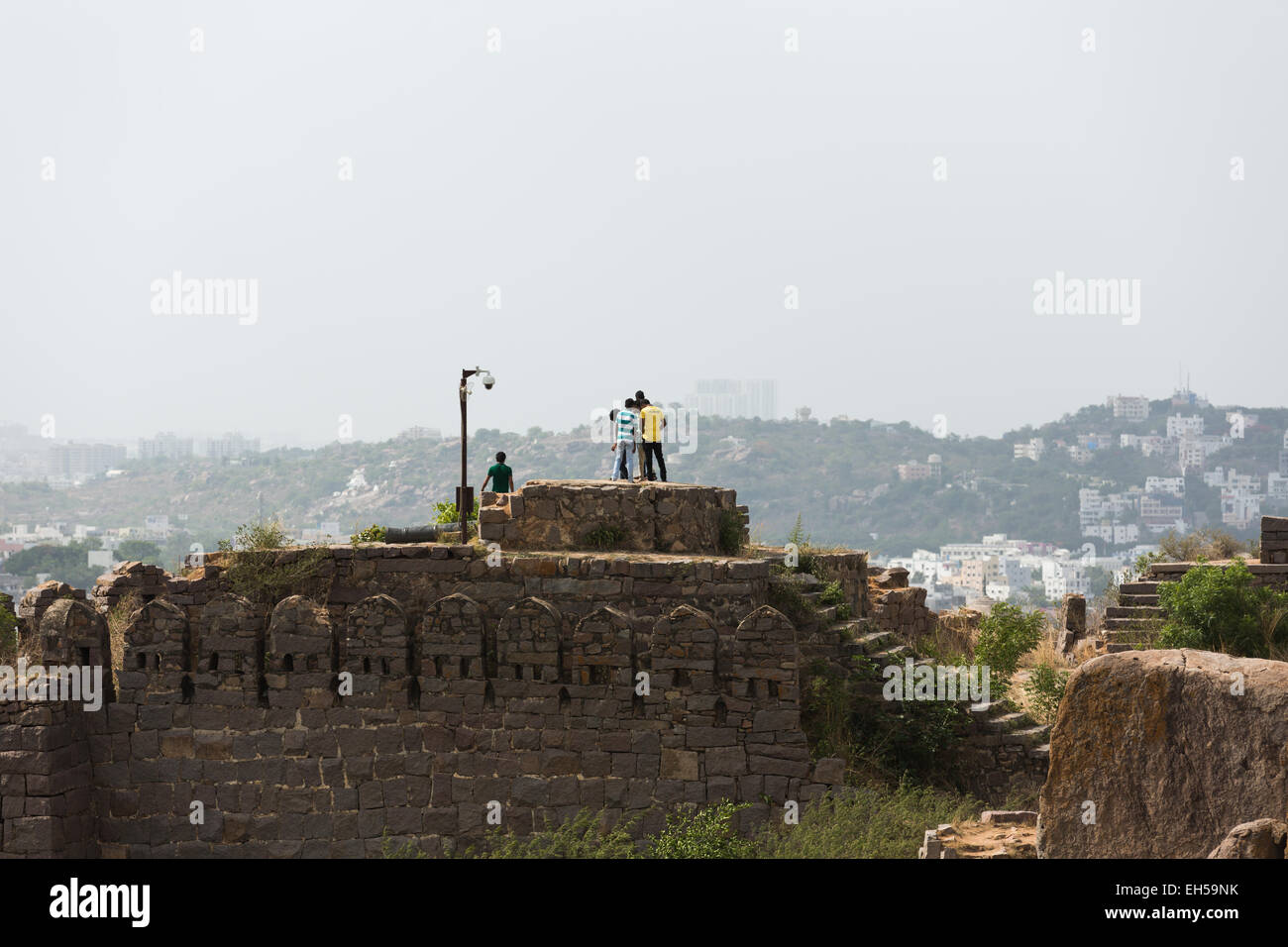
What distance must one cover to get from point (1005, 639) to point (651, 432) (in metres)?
5.13

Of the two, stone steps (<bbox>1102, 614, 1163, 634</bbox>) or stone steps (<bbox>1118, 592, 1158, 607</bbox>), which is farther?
stone steps (<bbox>1118, 592, 1158, 607</bbox>)

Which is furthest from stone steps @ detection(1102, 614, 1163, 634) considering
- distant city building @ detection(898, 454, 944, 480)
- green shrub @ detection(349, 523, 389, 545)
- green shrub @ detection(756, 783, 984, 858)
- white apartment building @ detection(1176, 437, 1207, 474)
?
white apartment building @ detection(1176, 437, 1207, 474)

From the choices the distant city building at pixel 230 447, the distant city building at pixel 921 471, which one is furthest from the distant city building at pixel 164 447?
the distant city building at pixel 921 471

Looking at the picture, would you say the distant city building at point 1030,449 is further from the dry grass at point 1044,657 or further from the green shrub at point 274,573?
the green shrub at point 274,573

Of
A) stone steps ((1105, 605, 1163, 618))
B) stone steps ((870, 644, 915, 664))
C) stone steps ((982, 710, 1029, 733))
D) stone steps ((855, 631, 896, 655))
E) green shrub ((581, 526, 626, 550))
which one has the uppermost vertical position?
green shrub ((581, 526, 626, 550))

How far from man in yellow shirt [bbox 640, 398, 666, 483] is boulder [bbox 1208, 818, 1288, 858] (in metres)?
10.9

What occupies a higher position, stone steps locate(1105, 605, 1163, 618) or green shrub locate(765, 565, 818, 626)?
green shrub locate(765, 565, 818, 626)

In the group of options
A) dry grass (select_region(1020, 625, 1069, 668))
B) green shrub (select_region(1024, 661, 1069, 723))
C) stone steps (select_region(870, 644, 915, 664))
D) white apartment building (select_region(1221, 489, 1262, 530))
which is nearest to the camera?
stone steps (select_region(870, 644, 915, 664))

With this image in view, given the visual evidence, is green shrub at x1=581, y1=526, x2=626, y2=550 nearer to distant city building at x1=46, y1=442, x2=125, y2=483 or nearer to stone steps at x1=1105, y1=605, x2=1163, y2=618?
stone steps at x1=1105, y1=605, x2=1163, y2=618

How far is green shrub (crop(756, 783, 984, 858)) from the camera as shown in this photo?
10.4m

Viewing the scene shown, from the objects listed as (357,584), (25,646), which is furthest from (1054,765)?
(25,646)

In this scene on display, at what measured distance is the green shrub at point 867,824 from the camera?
10398 mm

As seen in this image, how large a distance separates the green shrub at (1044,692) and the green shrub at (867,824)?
6.69 ft

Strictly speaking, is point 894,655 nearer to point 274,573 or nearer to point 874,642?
point 874,642
